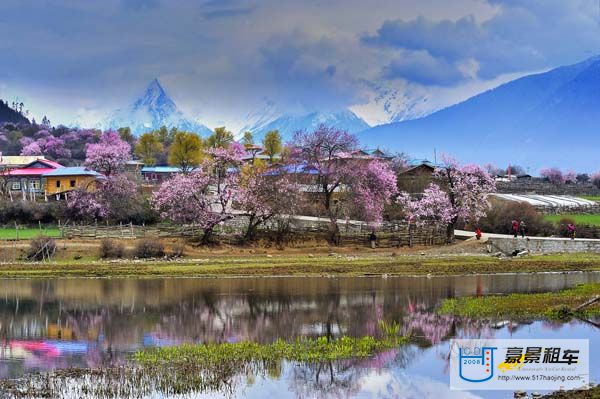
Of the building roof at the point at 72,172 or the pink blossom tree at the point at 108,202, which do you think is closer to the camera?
the pink blossom tree at the point at 108,202

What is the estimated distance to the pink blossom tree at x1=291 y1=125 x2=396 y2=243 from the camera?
70438mm

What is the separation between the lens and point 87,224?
78.0 m

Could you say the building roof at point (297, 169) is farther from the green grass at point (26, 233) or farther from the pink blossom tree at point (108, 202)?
the green grass at point (26, 233)

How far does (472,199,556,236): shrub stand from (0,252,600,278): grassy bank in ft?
A: 42.6

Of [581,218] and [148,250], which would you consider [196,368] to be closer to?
[148,250]

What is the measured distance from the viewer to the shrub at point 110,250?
61.1 m

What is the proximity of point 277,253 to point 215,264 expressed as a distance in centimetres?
936

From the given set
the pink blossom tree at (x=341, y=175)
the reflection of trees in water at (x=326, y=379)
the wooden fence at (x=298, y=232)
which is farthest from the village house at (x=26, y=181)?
the reflection of trees in water at (x=326, y=379)

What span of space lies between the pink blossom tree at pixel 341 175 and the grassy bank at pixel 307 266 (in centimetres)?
992

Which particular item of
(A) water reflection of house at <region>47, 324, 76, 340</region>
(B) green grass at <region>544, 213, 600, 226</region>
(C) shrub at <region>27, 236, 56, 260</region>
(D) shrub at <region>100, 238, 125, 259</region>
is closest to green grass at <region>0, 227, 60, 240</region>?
(C) shrub at <region>27, 236, 56, 260</region>

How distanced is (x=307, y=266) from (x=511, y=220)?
2850 centimetres

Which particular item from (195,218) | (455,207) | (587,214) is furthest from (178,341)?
(587,214)

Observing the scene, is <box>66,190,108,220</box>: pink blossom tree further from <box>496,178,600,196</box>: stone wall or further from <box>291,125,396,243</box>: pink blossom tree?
<box>496,178,600,196</box>: stone wall

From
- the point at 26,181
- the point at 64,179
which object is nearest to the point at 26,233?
the point at 64,179
